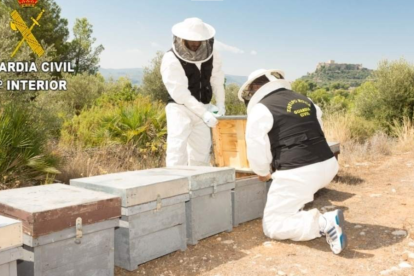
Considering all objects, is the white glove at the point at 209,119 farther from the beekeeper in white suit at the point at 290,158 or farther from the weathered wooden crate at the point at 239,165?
the beekeeper in white suit at the point at 290,158

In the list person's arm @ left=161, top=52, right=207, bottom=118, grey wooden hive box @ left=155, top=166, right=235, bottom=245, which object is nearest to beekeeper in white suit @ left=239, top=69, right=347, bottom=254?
grey wooden hive box @ left=155, top=166, right=235, bottom=245

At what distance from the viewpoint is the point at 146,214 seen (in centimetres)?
324

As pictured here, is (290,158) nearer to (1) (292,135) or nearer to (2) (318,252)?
(1) (292,135)

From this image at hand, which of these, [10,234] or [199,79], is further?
[199,79]

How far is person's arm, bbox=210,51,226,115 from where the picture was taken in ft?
17.5

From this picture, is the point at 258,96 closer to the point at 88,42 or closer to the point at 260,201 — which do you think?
the point at 260,201

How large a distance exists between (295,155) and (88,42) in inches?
1446

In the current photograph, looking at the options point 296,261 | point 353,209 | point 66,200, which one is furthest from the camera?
point 353,209

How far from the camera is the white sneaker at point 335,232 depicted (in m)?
3.54

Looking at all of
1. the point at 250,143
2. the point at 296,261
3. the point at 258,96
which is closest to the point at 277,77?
the point at 258,96

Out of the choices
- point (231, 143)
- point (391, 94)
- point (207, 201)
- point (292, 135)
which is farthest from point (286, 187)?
point (391, 94)

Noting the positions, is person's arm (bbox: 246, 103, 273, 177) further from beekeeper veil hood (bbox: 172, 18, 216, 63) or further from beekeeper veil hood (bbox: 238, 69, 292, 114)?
beekeeper veil hood (bbox: 172, 18, 216, 63)

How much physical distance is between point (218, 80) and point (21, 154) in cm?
254

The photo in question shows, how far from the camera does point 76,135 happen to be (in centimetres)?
849
